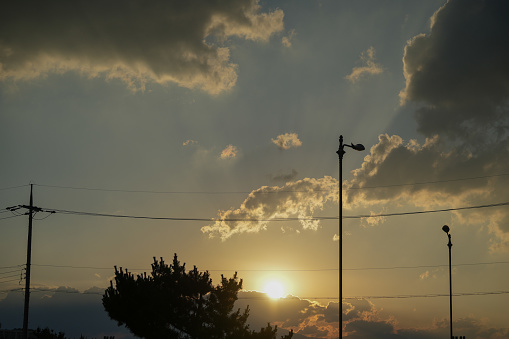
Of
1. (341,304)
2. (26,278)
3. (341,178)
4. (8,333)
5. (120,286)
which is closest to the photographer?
(341,304)

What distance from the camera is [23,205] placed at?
143 ft

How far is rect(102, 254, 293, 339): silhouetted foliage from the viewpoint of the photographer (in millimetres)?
42969

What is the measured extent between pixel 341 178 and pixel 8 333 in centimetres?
6758

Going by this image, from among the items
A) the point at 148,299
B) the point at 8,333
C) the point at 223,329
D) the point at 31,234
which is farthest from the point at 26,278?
the point at 8,333

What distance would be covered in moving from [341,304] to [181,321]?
20.3m

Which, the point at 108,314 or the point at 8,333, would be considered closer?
the point at 108,314

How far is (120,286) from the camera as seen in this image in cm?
4475

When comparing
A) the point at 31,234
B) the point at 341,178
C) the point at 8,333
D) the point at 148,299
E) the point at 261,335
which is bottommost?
the point at 8,333

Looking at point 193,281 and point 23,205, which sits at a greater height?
point 23,205

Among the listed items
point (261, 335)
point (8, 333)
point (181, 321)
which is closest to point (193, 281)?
point (181, 321)

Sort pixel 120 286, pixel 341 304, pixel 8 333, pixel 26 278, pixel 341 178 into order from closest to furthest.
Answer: pixel 341 304
pixel 341 178
pixel 26 278
pixel 120 286
pixel 8 333

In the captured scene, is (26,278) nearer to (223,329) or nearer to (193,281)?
(193,281)

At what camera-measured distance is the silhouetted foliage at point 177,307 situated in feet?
141

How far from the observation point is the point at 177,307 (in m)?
44.1
